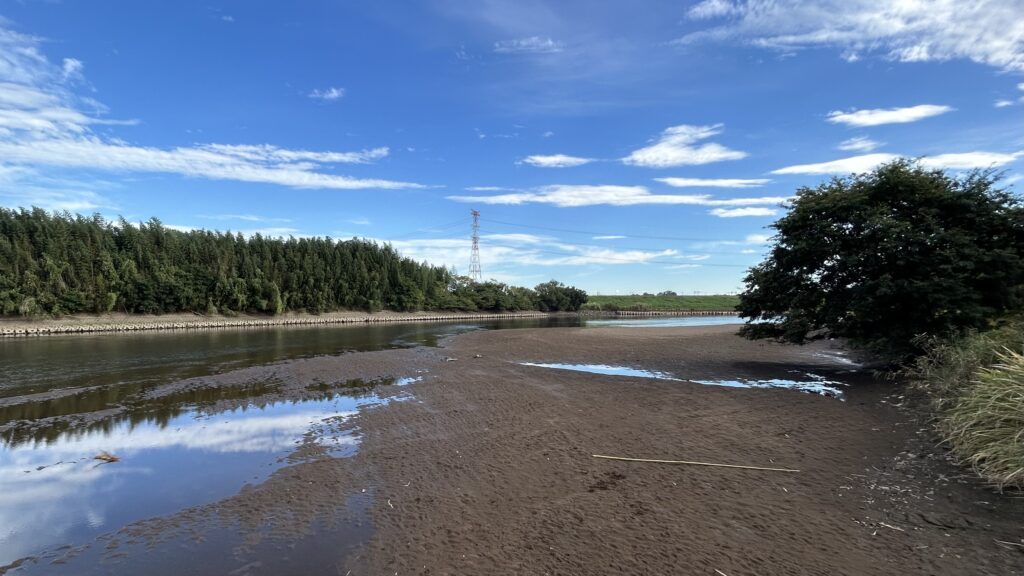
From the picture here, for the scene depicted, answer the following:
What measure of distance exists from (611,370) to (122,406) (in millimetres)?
15309

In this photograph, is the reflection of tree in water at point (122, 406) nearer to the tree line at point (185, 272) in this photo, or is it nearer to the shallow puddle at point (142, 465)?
the shallow puddle at point (142, 465)

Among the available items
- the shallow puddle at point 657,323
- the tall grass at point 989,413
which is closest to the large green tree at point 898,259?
the tall grass at point 989,413

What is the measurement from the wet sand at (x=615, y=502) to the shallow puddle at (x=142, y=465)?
510 millimetres

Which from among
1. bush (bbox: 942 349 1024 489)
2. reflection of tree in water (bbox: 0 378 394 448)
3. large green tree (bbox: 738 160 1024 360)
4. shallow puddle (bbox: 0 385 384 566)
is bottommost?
shallow puddle (bbox: 0 385 384 566)

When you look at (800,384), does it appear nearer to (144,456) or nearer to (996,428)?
(996,428)

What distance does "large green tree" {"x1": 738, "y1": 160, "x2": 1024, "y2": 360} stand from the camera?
13227 millimetres

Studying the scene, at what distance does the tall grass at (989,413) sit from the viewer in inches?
231

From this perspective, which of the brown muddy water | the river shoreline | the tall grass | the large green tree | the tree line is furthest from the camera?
the tree line

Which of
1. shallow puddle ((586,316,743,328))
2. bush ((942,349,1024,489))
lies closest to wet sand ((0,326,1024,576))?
bush ((942,349,1024,489))

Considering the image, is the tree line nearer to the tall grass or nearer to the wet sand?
the wet sand

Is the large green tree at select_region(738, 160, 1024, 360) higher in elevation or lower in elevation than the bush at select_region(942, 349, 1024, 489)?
higher

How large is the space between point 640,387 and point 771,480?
765 centimetres

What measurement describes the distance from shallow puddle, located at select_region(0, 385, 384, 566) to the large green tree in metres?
14.9

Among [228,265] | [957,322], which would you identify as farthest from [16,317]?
[957,322]
